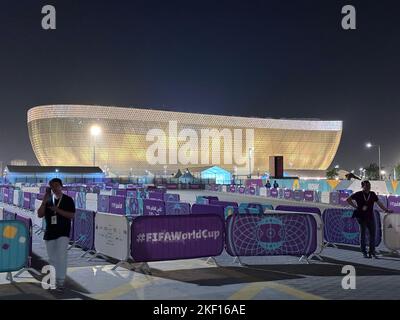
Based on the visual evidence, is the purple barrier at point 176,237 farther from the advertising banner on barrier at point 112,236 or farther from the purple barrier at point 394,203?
the purple barrier at point 394,203

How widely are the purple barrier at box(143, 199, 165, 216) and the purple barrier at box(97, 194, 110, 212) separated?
176 inches

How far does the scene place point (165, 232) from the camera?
988 centimetres

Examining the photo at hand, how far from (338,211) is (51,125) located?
4728 inches

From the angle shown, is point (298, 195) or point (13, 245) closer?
point (13, 245)

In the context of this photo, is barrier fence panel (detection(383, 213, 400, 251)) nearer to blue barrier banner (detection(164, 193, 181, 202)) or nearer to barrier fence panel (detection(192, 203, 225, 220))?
barrier fence panel (detection(192, 203, 225, 220))

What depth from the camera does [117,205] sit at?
2216 cm

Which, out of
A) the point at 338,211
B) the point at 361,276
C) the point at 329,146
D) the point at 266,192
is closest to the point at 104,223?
the point at 361,276

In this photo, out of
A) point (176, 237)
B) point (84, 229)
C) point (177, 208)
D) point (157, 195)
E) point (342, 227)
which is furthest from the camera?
point (157, 195)

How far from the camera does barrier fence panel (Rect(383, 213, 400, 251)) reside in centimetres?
1225

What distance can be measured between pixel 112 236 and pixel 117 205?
39.4ft

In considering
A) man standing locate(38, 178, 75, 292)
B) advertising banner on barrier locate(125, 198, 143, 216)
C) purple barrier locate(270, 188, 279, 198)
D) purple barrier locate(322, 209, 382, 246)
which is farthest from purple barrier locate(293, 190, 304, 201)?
man standing locate(38, 178, 75, 292)

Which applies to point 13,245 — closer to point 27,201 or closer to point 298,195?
point 27,201

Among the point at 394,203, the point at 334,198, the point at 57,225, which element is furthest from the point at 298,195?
the point at 57,225

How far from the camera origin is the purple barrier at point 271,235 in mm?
10781
